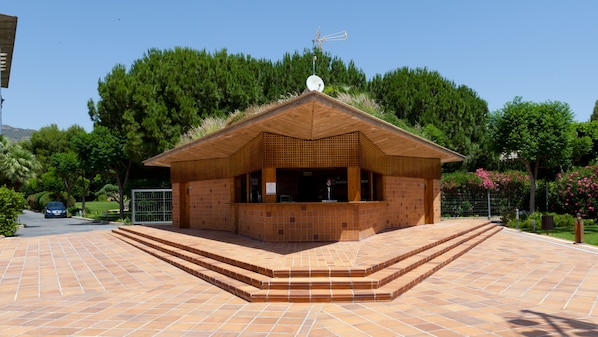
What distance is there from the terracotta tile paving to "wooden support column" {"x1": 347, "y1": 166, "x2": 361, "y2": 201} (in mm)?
1322

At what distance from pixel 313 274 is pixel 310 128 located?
3523 mm

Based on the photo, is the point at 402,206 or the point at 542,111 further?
the point at 542,111

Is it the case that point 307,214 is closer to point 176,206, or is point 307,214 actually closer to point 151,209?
point 176,206

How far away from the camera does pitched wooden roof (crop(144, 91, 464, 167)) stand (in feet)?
24.2

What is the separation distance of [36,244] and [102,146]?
14.9 metres

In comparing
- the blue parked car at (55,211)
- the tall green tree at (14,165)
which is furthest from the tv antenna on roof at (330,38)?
the blue parked car at (55,211)

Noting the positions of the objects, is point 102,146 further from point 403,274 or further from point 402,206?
point 403,274

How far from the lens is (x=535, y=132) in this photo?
19.0 meters

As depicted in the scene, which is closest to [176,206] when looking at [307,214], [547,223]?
[307,214]

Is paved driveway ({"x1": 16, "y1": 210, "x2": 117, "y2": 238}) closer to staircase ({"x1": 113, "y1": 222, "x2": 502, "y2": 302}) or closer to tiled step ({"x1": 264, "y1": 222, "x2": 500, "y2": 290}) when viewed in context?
staircase ({"x1": 113, "y1": 222, "x2": 502, "y2": 302})

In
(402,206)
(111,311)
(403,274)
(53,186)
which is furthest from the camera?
(53,186)

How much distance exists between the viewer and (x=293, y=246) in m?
9.44

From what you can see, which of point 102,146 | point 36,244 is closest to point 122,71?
point 102,146

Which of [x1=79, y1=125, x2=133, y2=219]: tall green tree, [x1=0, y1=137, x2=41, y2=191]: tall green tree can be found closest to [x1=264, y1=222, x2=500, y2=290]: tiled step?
[x1=79, y1=125, x2=133, y2=219]: tall green tree
